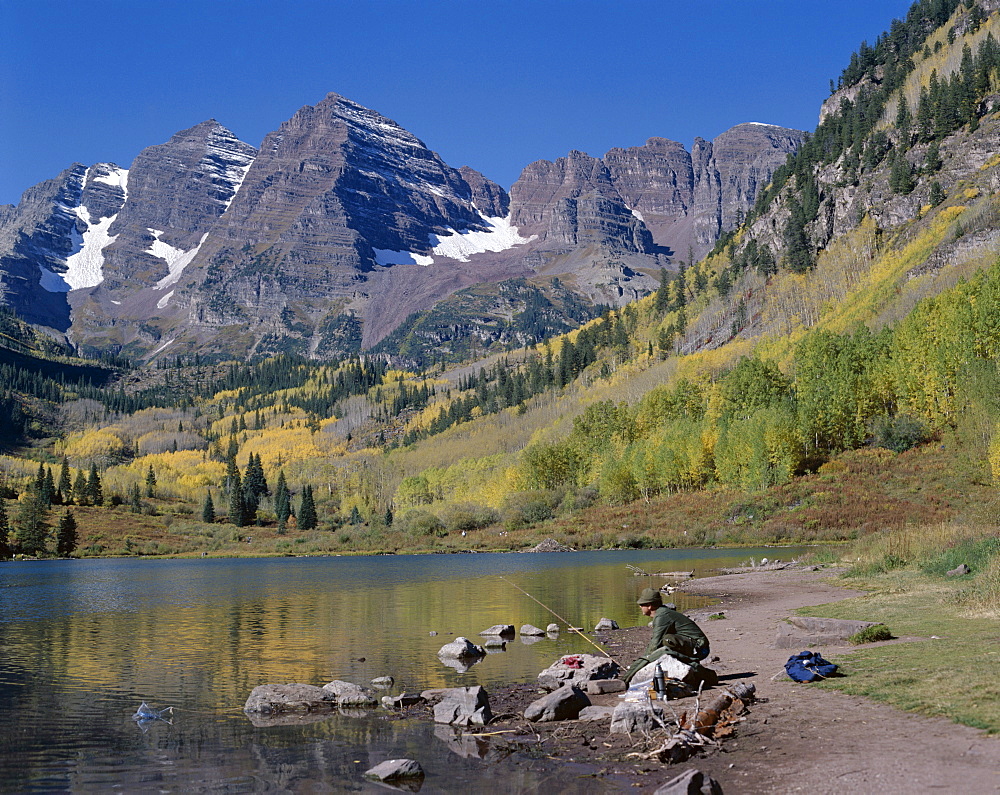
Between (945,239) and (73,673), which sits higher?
(945,239)

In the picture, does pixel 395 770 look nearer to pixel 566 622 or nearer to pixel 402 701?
pixel 402 701

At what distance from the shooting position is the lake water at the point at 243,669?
637 inches

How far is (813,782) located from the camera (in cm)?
1249

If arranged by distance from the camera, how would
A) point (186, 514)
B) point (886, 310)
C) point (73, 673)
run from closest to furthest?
point (73, 673) → point (886, 310) → point (186, 514)

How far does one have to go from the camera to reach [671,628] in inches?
765

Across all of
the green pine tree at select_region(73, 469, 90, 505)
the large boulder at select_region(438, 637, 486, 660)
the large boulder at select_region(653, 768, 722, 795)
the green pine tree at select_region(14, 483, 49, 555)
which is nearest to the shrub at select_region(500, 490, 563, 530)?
the green pine tree at select_region(14, 483, 49, 555)

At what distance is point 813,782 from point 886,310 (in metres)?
133

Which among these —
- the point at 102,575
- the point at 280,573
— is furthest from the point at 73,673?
the point at 102,575

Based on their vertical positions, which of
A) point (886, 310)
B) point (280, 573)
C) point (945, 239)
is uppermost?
point (945, 239)

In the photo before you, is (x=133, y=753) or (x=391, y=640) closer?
(x=133, y=753)

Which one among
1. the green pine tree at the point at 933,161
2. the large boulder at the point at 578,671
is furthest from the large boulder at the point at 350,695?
the green pine tree at the point at 933,161

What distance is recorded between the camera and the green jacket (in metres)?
19.2

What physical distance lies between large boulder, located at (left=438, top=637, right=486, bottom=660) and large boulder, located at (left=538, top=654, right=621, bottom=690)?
4973 millimetres

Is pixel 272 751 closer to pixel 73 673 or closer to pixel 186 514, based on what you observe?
pixel 73 673
